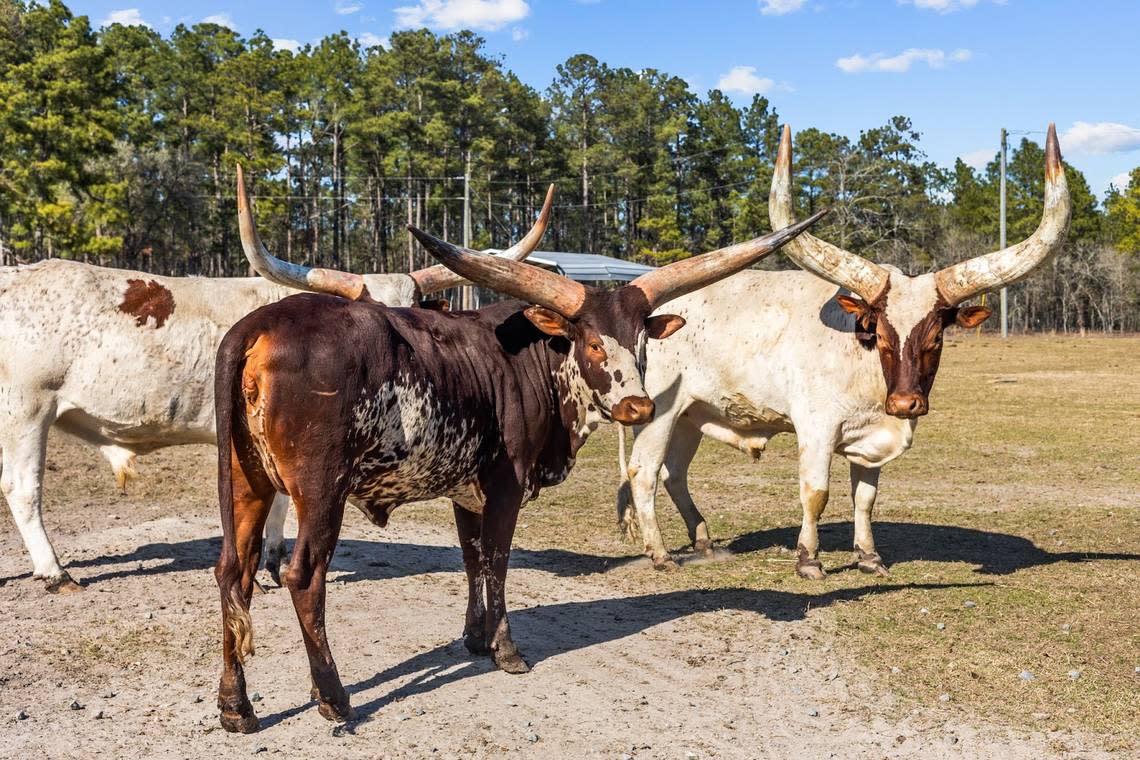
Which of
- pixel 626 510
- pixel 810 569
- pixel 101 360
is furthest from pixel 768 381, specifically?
pixel 101 360

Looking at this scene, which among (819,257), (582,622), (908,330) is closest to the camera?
(582,622)

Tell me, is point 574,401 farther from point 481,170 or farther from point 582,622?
point 481,170

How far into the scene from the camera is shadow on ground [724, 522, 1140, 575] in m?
8.60

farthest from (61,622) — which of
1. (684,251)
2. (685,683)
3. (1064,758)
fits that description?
(684,251)

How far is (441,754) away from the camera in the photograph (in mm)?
4676

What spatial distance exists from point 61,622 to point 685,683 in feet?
13.1

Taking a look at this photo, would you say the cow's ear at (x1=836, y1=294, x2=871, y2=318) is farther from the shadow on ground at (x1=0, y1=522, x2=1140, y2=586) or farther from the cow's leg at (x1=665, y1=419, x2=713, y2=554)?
the shadow on ground at (x1=0, y1=522, x2=1140, y2=586)

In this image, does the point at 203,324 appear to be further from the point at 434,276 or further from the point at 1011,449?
the point at 1011,449

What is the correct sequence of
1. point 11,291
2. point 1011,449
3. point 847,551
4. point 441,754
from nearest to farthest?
point 441,754
point 11,291
point 847,551
point 1011,449

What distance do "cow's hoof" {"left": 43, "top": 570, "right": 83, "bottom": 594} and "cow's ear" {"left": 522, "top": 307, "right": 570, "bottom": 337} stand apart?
13.5 feet

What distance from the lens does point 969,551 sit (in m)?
8.98

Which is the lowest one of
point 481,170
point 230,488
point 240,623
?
point 240,623

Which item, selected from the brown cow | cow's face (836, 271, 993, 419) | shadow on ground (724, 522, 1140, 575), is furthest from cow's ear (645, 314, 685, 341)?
shadow on ground (724, 522, 1140, 575)

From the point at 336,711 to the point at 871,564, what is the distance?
4.75 metres
